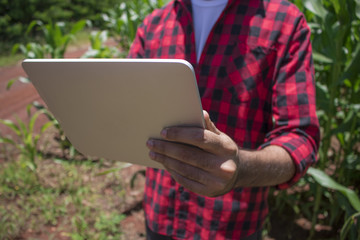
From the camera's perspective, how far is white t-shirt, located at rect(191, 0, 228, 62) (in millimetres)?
973

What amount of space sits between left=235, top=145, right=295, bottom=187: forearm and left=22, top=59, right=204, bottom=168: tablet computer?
189 mm

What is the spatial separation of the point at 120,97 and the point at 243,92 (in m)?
0.43

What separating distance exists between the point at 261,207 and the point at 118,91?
662 millimetres

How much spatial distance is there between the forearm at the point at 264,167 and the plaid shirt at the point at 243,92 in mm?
21

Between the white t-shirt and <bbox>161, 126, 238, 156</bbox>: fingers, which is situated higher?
the white t-shirt

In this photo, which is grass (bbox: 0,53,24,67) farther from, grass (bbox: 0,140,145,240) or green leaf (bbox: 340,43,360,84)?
green leaf (bbox: 340,43,360,84)

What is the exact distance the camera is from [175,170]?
675mm

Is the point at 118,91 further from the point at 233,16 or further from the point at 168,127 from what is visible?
the point at 233,16

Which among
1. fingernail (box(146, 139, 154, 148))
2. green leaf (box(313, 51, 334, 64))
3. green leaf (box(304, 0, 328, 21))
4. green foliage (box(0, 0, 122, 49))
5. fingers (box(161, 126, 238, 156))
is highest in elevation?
green leaf (box(304, 0, 328, 21))

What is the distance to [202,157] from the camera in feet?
2.12

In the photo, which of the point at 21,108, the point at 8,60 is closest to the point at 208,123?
the point at 21,108

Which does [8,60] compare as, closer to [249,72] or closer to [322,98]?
[322,98]

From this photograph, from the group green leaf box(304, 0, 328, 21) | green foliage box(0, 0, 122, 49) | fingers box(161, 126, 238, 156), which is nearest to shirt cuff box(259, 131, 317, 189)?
fingers box(161, 126, 238, 156)

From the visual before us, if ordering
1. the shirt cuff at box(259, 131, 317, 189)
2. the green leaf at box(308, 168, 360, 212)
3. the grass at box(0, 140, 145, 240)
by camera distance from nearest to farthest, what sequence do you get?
the shirt cuff at box(259, 131, 317, 189) < the green leaf at box(308, 168, 360, 212) < the grass at box(0, 140, 145, 240)
